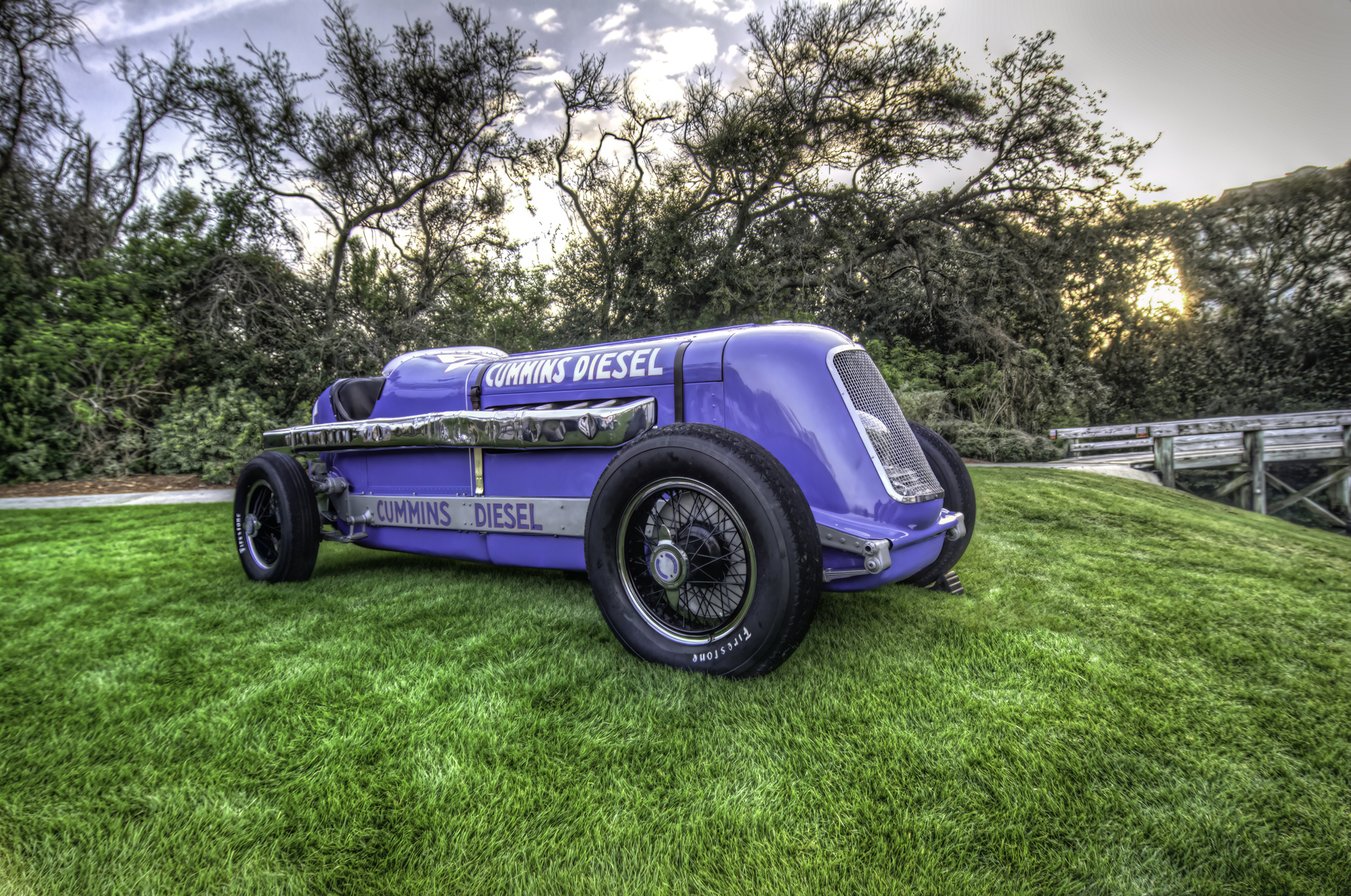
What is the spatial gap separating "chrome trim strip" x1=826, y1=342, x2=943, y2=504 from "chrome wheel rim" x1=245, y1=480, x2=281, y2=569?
3130 mm

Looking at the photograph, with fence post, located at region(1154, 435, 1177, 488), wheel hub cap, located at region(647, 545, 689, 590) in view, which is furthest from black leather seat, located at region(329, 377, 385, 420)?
fence post, located at region(1154, 435, 1177, 488)

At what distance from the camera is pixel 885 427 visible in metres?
2.31

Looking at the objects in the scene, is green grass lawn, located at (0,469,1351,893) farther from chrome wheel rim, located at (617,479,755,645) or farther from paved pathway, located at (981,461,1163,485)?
paved pathway, located at (981,461,1163,485)

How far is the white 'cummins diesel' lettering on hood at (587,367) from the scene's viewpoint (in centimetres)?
245

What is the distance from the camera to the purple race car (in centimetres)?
181

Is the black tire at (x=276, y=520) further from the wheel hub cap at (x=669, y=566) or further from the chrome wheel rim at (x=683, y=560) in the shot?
the wheel hub cap at (x=669, y=566)

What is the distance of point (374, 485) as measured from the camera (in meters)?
3.28

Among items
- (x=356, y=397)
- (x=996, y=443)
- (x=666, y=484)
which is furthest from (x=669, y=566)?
(x=996, y=443)

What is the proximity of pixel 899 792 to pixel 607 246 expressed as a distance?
42.3 feet

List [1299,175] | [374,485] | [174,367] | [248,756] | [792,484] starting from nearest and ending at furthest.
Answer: [248,756] < [792,484] < [374,485] < [174,367] < [1299,175]

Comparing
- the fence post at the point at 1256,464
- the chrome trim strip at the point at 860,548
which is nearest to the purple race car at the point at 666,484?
the chrome trim strip at the point at 860,548

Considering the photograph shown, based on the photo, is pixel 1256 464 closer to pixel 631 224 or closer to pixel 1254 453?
pixel 1254 453

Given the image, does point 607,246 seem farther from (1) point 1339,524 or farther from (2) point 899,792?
(1) point 1339,524

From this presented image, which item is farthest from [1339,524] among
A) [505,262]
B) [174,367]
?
[174,367]
